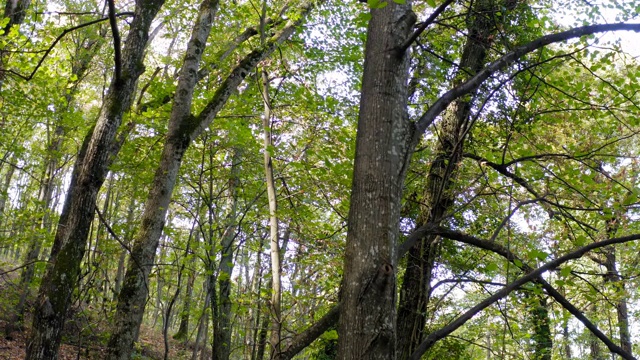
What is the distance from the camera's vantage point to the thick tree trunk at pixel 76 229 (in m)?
3.36

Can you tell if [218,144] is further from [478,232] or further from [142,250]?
[478,232]

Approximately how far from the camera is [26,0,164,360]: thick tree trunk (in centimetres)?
336

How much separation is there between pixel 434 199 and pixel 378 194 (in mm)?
2660

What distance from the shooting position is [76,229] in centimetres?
354

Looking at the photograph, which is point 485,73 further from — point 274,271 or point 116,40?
point 274,271

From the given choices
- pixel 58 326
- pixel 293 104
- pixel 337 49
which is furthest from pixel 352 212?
pixel 337 49

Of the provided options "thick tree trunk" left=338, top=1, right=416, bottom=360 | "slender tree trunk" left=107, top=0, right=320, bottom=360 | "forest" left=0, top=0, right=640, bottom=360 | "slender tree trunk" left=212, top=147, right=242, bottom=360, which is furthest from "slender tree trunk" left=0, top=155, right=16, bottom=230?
"thick tree trunk" left=338, top=1, right=416, bottom=360

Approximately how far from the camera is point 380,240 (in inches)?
83.3

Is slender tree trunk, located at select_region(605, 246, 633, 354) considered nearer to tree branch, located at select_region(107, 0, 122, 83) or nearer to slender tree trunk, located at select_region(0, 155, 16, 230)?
tree branch, located at select_region(107, 0, 122, 83)

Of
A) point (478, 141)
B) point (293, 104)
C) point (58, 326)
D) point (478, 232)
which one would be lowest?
point (58, 326)

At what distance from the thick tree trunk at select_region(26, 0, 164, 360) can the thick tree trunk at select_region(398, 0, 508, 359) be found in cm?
273

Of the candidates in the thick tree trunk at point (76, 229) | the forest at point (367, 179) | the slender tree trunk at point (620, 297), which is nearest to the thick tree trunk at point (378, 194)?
the forest at point (367, 179)

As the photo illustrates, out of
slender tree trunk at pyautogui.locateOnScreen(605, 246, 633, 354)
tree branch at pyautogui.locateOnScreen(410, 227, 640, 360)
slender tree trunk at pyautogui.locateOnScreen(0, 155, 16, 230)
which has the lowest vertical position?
tree branch at pyautogui.locateOnScreen(410, 227, 640, 360)

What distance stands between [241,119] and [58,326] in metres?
5.70
